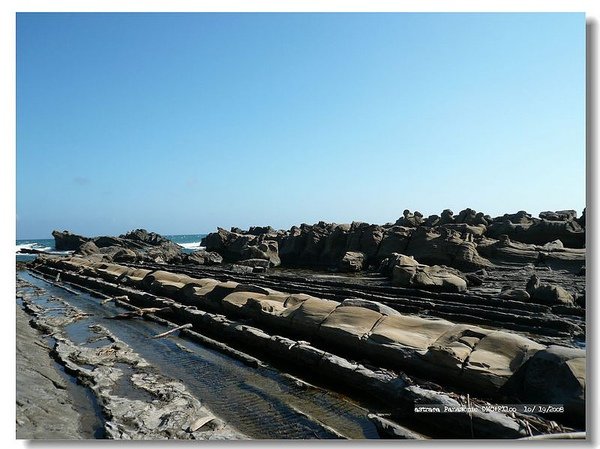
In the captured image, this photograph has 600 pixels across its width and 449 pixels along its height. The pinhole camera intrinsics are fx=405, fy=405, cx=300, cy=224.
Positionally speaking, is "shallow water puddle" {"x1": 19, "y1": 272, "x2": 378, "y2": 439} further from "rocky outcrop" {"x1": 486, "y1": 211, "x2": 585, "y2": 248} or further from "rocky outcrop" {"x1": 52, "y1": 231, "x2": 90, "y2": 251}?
"rocky outcrop" {"x1": 52, "y1": 231, "x2": 90, "y2": 251}

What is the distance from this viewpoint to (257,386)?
9.00 metres

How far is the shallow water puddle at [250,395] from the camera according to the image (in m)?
7.02

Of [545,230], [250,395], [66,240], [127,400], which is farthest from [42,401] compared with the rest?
[66,240]

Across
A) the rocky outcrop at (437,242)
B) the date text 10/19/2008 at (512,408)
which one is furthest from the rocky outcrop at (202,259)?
the date text 10/19/2008 at (512,408)

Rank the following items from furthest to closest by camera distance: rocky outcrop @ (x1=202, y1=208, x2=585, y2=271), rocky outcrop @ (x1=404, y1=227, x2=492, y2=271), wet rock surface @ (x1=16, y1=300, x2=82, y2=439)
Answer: rocky outcrop @ (x1=202, y1=208, x2=585, y2=271), rocky outcrop @ (x1=404, y1=227, x2=492, y2=271), wet rock surface @ (x1=16, y1=300, x2=82, y2=439)

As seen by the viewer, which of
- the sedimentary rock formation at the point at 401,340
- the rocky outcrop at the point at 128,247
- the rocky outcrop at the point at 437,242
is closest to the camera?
the sedimentary rock formation at the point at 401,340

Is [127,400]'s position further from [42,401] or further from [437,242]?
[437,242]

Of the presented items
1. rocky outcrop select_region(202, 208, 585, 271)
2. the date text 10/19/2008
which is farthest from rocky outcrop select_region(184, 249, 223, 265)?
the date text 10/19/2008

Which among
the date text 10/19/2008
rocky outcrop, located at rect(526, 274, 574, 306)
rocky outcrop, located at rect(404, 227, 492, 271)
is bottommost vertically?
rocky outcrop, located at rect(526, 274, 574, 306)

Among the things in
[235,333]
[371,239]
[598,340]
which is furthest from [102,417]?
[371,239]

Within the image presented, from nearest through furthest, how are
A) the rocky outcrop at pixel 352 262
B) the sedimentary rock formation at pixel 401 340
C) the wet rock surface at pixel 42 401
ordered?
the wet rock surface at pixel 42 401, the sedimentary rock formation at pixel 401 340, the rocky outcrop at pixel 352 262

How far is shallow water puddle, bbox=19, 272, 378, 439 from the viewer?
7.02 metres

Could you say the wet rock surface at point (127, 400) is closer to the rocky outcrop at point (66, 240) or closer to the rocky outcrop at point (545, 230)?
the rocky outcrop at point (545, 230)

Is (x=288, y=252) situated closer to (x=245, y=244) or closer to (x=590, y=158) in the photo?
(x=245, y=244)
